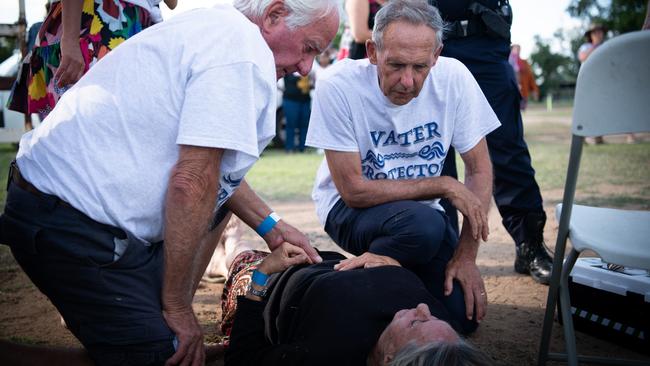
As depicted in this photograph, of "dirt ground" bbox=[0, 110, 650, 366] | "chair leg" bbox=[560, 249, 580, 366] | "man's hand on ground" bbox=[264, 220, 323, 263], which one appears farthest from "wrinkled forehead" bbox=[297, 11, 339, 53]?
"dirt ground" bbox=[0, 110, 650, 366]

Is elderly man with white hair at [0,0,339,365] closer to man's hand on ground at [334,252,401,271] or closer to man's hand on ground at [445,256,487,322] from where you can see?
man's hand on ground at [334,252,401,271]

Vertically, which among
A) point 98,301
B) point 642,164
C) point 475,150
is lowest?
point 642,164

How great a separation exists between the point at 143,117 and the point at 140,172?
162mm

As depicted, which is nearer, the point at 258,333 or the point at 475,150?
the point at 258,333

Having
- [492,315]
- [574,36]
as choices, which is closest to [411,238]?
[492,315]

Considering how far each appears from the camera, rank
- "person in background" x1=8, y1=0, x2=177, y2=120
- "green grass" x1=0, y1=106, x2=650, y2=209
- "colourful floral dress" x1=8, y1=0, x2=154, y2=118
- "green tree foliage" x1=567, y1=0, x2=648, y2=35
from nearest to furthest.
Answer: "person in background" x1=8, y1=0, x2=177, y2=120, "colourful floral dress" x1=8, y1=0, x2=154, y2=118, "green grass" x1=0, y1=106, x2=650, y2=209, "green tree foliage" x1=567, y1=0, x2=648, y2=35

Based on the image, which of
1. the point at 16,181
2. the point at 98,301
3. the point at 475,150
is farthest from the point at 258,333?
the point at 475,150

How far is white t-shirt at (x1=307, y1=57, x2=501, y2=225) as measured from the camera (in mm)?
2969

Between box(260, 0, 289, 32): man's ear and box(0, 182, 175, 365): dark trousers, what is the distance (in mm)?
803

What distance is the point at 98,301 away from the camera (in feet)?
6.42

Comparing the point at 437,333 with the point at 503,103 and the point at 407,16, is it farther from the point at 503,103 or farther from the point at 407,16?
the point at 503,103

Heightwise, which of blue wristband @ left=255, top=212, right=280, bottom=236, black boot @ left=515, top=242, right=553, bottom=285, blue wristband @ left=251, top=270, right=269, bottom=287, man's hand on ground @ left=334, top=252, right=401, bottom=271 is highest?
blue wristband @ left=255, top=212, right=280, bottom=236

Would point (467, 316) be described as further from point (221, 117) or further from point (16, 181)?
point (16, 181)

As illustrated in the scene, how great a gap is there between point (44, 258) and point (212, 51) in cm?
80
